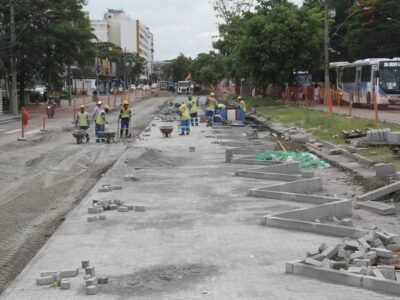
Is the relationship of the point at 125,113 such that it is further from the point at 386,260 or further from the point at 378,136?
the point at 386,260

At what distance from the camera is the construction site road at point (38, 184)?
9.23m

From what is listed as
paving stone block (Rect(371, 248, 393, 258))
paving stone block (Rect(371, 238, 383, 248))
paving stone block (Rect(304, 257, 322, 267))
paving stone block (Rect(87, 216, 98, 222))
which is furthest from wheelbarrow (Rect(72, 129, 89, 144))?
paving stone block (Rect(371, 248, 393, 258))

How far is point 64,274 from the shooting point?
22.6 ft

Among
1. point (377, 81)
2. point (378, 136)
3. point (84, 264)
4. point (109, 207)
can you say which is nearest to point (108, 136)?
point (378, 136)

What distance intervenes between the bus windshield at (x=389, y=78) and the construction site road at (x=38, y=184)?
63.0 feet

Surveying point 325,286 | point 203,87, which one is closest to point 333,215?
point 325,286

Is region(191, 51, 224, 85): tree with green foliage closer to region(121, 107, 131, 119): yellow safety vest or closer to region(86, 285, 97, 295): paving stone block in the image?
region(121, 107, 131, 119): yellow safety vest

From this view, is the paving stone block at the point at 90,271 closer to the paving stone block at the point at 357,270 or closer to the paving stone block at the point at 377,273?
the paving stone block at the point at 357,270

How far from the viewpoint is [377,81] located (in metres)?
38.9

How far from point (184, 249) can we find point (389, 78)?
109 ft

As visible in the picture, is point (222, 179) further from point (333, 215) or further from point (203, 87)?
point (203, 87)

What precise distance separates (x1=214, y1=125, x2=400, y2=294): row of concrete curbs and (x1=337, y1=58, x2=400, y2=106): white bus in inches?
959

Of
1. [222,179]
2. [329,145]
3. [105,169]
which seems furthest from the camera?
[329,145]

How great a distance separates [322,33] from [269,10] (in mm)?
7316
